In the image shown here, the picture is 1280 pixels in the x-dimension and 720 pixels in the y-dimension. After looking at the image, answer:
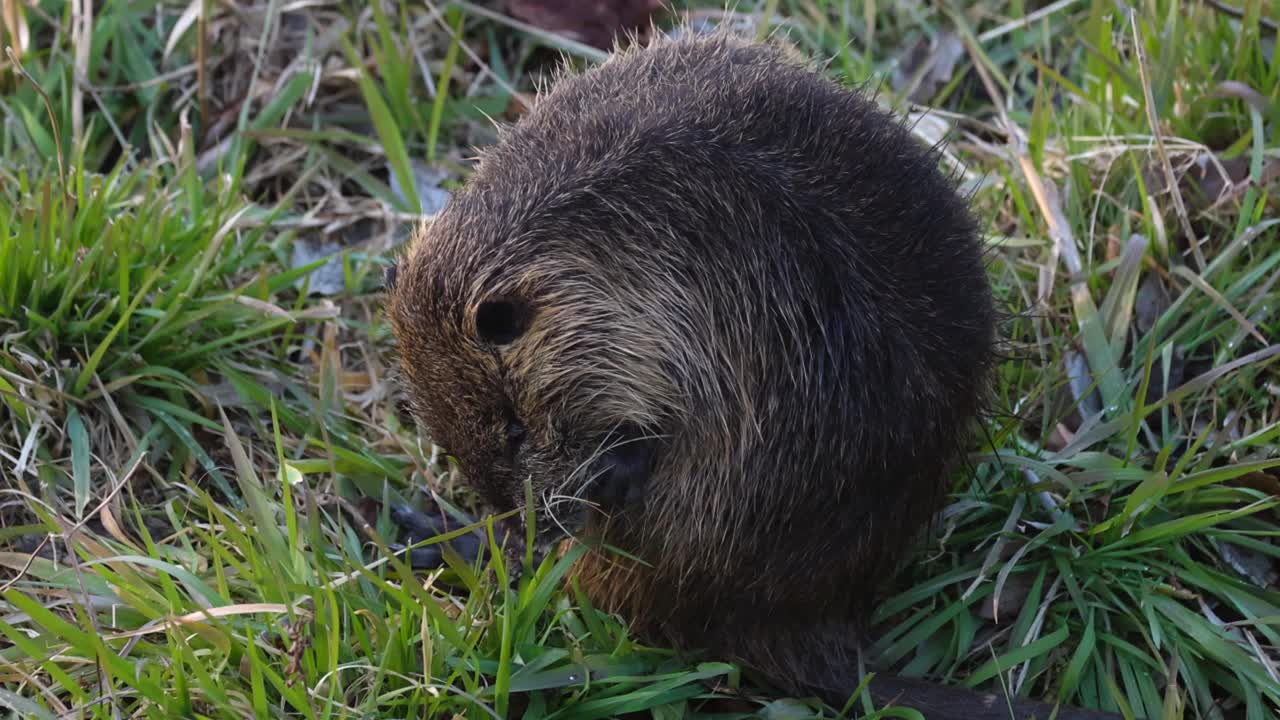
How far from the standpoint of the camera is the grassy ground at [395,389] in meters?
2.85

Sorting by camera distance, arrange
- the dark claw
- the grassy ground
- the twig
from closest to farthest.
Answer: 1. the grassy ground
2. the dark claw
3. the twig

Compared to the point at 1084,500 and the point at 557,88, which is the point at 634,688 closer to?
the point at 1084,500

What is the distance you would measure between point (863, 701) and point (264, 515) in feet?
4.76

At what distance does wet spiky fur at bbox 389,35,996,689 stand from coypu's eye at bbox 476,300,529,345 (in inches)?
0.7

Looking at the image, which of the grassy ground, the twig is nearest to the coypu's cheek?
the grassy ground

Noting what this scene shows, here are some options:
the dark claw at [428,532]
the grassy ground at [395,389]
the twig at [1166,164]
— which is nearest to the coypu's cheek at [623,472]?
the grassy ground at [395,389]

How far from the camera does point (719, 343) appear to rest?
2.89 m

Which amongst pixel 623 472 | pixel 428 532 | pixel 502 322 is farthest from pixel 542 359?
pixel 428 532

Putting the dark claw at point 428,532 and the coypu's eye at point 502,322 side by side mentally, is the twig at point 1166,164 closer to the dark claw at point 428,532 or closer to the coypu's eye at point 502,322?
the coypu's eye at point 502,322

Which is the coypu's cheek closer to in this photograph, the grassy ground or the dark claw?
the grassy ground

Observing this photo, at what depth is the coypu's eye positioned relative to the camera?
112 inches

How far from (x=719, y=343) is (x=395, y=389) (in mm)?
1356

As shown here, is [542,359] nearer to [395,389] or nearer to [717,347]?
[717,347]

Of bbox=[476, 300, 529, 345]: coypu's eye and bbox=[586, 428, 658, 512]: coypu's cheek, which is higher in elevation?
bbox=[476, 300, 529, 345]: coypu's eye
